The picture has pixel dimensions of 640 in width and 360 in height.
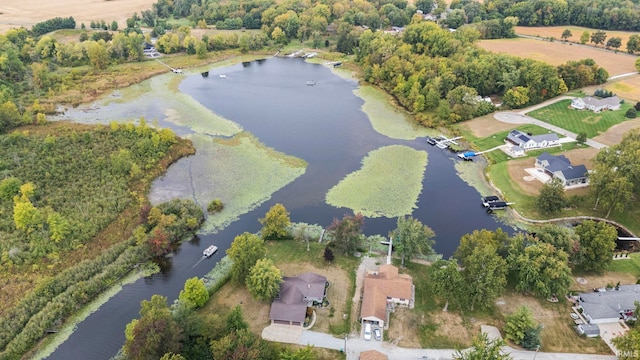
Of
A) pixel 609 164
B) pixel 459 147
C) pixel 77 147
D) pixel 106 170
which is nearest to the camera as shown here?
pixel 609 164

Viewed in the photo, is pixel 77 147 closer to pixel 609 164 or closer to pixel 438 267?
pixel 438 267

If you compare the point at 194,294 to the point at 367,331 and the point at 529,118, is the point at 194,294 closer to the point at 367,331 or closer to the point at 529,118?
the point at 367,331

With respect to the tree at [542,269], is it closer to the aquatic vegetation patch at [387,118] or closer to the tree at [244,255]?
the tree at [244,255]

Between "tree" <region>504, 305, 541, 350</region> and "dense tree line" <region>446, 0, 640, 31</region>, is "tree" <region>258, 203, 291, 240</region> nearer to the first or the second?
"tree" <region>504, 305, 541, 350</region>

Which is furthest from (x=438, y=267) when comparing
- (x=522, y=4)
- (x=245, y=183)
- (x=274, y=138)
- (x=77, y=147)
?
(x=522, y=4)

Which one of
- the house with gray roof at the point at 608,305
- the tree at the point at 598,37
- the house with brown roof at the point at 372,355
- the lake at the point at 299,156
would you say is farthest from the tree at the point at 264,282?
the tree at the point at 598,37
